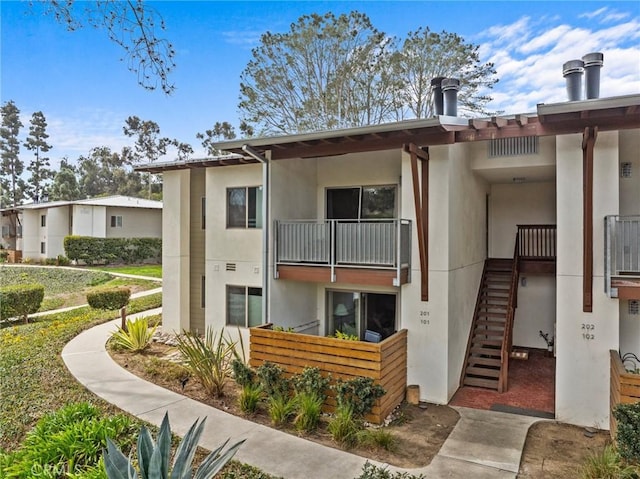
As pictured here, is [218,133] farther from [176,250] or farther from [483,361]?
[483,361]

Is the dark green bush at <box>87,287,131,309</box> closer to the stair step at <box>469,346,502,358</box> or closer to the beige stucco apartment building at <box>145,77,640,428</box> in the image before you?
the beige stucco apartment building at <box>145,77,640,428</box>

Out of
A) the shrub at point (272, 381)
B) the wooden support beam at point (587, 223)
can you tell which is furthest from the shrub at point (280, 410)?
the wooden support beam at point (587, 223)

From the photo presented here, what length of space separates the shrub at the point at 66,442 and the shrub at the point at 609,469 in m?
6.34

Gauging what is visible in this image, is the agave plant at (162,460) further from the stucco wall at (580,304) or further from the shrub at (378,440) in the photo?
the stucco wall at (580,304)

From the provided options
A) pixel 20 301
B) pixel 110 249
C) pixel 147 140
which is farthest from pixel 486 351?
pixel 147 140

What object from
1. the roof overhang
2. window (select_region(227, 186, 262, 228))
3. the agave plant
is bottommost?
the agave plant

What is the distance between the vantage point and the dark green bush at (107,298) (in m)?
17.8

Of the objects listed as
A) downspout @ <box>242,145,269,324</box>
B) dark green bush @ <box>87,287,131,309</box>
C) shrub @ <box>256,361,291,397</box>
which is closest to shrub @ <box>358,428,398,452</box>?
shrub @ <box>256,361,291,397</box>

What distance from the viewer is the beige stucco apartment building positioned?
7574mm

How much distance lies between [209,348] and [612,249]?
778 centimetres

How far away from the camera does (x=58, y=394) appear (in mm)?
8461

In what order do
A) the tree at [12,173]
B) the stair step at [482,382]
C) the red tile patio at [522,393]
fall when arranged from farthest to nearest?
the tree at [12,173] < the stair step at [482,382] < the red tile patio at [522,393]

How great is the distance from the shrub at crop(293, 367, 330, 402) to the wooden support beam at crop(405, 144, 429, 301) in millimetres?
2667

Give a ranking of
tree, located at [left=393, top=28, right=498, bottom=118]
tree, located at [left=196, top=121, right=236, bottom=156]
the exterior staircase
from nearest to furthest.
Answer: the exterior staircase < tree, located at [left=393, top=28, right=498, bottom=118] < tree, located at [left=196, top=121, right=236, bottom=156]
